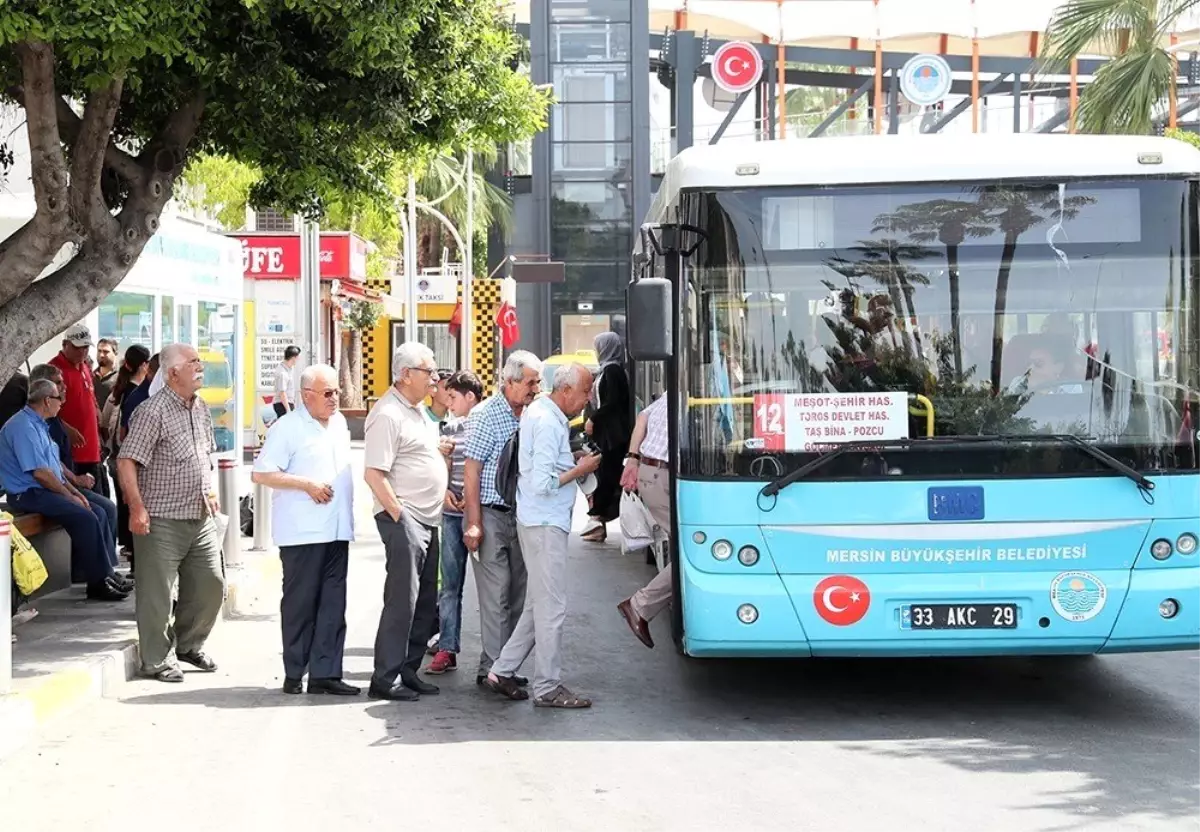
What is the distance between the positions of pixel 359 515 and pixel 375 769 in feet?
43.0

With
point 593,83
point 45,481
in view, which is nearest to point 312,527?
point 45,481

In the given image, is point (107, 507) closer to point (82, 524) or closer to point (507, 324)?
point (82, 524)

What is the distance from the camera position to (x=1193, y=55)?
53125mm

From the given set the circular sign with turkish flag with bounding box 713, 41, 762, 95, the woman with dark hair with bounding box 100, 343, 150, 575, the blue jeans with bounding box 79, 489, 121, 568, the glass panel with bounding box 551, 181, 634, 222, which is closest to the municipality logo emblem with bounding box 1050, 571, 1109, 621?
the blue jeans with bounding box 79, 489, 121, 568

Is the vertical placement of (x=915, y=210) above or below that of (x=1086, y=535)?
above

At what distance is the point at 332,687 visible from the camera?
9047 mm

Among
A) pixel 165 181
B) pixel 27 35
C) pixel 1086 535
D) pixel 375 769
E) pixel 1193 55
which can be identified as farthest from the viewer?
pixel 1193 55

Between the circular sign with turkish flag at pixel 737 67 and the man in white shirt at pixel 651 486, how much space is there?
3820cm

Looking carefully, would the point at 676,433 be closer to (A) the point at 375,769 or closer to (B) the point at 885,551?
(B) the point at 885,551

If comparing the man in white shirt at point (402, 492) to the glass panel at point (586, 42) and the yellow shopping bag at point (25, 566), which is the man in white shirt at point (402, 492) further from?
the glass panel at point (586, 42)

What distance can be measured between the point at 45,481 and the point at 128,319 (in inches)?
214

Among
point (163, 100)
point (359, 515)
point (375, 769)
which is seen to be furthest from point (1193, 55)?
point (375, 769)

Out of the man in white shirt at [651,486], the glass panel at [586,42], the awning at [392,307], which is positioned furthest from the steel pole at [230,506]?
the glass panel at [586,42]

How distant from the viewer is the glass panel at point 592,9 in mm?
49312
